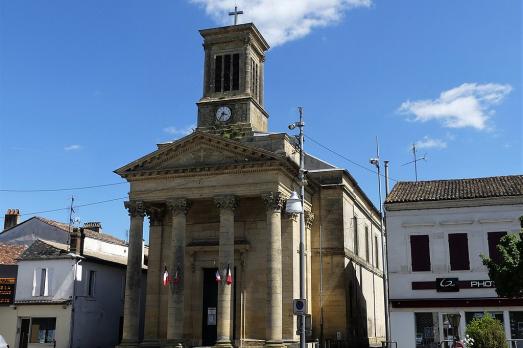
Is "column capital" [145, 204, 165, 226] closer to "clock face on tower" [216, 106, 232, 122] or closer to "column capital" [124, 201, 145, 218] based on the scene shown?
"column capital" [124, 201, 145, 218]

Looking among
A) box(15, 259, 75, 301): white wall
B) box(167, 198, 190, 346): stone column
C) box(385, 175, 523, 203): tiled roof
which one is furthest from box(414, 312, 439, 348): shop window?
box(15, 259, 75, 301): white wall

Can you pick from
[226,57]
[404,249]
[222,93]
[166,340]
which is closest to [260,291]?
[166,340]

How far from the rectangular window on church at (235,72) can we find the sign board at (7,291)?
64.3 feet

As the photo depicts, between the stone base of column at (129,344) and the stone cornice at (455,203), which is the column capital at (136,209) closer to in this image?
the stone base of column at (129,344)

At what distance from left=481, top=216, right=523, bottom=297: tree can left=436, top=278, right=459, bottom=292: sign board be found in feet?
23.3

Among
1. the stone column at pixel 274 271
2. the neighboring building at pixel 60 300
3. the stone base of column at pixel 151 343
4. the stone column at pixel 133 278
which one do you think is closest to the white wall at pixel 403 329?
the stone column at pixel 274 271

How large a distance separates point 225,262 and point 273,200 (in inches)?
163

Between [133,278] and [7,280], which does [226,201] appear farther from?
[7,280]

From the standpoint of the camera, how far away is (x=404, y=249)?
31547mm

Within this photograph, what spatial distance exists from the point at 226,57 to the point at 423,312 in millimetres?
22799

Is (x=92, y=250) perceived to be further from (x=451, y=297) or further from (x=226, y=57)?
(x=451, y=297)

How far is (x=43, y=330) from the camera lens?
36906 millimetres

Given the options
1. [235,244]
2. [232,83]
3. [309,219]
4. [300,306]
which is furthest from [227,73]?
[300,306]

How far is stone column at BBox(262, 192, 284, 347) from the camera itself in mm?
30406
